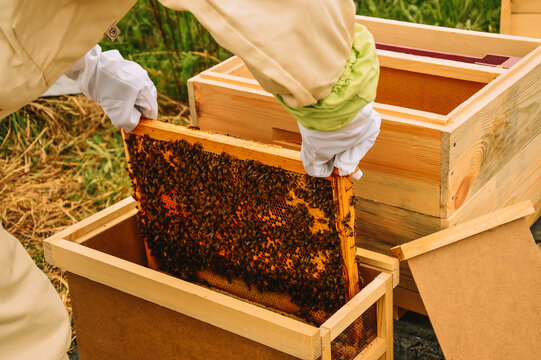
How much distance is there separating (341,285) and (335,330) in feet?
0.69

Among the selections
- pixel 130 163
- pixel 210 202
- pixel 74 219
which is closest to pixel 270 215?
pixel 210 202

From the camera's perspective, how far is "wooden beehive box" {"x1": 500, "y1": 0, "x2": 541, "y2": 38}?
3.31m

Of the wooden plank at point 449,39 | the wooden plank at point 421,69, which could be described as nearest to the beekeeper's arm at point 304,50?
the wooden plank at point 421,69

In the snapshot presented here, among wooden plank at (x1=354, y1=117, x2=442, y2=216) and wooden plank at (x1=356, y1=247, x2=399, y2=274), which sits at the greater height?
wooden plank at (x1=354, y1=117, x2=442, y2=216)

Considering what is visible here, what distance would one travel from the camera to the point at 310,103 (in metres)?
1.27

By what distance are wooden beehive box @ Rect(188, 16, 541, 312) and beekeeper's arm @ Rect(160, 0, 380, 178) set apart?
0.66m

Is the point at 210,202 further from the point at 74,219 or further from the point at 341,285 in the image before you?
the point at 74,219

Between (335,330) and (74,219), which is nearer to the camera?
(335,330)

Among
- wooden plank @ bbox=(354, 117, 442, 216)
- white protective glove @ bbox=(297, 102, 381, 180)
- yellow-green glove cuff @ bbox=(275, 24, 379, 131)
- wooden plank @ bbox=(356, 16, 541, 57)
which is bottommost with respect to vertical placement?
wooden plank @ bbox=(354, 117, 442, 216)

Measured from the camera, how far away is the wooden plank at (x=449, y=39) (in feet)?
8.65

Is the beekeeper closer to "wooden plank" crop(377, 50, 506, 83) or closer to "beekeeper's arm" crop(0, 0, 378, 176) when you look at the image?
"beekeeper's arm" crop(0, 0, 378, 176)

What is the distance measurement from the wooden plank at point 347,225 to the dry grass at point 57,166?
170cm

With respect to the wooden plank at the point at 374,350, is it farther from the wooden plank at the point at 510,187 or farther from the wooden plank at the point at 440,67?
the wooden plank at the point at 440,67

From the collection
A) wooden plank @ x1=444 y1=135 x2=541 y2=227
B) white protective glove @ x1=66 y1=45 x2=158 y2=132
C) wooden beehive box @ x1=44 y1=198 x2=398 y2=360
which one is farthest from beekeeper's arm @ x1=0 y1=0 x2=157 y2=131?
wooden plank @ x1=444 y1=135 x2=541 y2=227
